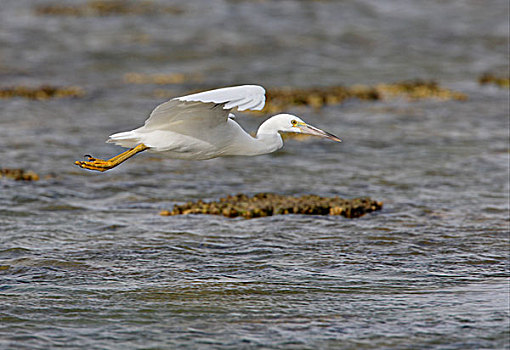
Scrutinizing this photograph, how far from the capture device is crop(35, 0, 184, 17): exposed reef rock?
32.5 meters

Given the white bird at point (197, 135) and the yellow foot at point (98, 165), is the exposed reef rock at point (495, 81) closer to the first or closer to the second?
the white bird at point (197, 135)

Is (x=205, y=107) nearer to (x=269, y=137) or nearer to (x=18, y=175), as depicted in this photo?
(x=269, y=137)

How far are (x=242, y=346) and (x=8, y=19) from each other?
2746 centimetres

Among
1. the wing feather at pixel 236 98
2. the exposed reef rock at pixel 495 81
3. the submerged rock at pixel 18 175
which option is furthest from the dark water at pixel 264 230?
the wing feather at pixel 236 98

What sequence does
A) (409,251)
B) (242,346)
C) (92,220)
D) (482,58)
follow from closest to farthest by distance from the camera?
(242,346) → (409,251) → (92,220) → (482,58)

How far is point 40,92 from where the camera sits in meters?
19.8

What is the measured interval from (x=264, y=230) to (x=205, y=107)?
2.44 meters

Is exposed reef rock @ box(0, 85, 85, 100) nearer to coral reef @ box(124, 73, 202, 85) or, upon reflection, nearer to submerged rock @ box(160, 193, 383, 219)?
coral reef @ box(124, 73, 202, 85)

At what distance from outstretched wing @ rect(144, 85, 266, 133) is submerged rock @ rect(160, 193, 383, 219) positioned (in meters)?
2.32

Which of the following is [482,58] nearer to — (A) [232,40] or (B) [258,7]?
(A) [232,40]

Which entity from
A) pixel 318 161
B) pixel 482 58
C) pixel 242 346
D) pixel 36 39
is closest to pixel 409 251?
pixel 242 346

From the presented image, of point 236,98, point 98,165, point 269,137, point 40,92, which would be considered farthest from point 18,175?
point 40,92

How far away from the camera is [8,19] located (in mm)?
30891

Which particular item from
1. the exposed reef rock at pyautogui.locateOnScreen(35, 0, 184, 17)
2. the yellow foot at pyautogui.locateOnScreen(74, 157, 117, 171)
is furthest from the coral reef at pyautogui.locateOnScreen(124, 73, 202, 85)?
the yellow foot at pyautogui.locateOnScreen(74, 157, 117, 171)
